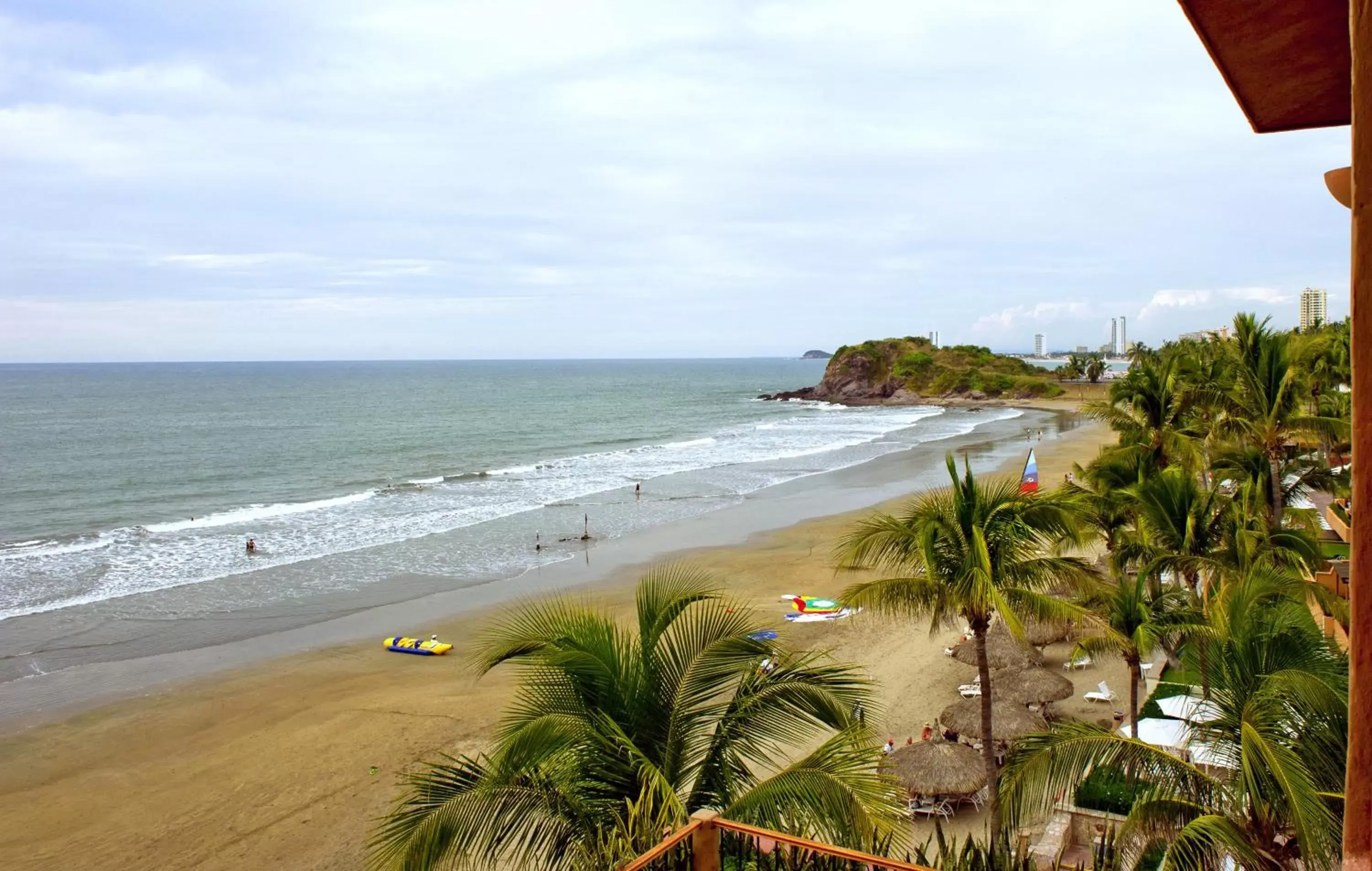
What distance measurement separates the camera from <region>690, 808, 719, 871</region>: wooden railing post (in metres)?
4.89

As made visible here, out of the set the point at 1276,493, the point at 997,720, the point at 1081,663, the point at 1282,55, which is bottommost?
the point at 1081,663

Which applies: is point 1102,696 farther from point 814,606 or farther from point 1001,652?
point 814,606

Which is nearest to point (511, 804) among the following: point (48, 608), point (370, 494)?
point (48, 608)

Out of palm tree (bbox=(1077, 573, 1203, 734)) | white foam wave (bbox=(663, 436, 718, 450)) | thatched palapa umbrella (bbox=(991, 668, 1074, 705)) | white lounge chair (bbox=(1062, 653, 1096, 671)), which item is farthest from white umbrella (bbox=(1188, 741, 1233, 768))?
white foam wave (bbox=(663, 436, 718, 450))

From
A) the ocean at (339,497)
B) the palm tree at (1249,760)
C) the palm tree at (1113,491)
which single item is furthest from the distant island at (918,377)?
the palm tree at (1249,760)

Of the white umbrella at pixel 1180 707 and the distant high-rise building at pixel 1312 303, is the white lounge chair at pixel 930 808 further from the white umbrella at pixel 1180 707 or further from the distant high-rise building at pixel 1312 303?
the distant high-rise building at pixel 1312 303

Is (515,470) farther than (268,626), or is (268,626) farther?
(515,470)

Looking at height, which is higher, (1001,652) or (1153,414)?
(1153,414)

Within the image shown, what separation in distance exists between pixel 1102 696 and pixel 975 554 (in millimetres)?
9734

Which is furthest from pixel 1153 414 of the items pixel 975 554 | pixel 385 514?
pixel 385 514

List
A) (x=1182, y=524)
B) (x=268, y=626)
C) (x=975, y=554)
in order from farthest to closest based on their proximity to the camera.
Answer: (x=268, y=626) < (x=1182, y=524) < (x=975, y=554)

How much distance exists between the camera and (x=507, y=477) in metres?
51.2

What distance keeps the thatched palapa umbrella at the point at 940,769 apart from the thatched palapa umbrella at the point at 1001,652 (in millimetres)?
4206

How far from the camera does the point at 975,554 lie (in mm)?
9984
